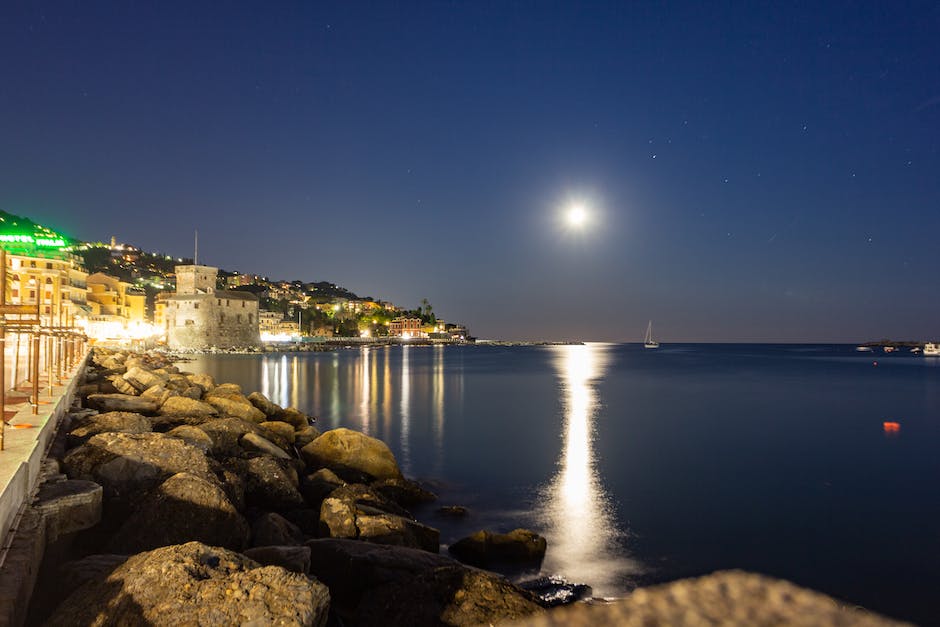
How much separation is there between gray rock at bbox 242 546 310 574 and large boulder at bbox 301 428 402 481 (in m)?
7.82

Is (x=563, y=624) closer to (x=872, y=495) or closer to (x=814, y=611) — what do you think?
(x=814, y=611)

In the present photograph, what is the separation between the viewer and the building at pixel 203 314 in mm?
100250

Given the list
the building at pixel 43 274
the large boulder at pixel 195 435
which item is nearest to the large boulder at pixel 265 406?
the building at pixel 43 274

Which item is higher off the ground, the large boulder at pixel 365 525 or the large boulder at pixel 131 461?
the large boulder at pixel 131 461

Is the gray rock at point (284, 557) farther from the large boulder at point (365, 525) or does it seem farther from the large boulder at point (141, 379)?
the large boulder at point (141, 379)

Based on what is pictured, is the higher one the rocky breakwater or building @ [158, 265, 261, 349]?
building @ [158, 265, 261, 349]

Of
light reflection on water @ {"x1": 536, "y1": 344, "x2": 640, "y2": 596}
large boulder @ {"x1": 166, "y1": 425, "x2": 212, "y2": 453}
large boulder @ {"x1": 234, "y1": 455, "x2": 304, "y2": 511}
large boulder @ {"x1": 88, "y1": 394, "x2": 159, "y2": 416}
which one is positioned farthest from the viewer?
large boulder @ {"x1": 88, "y1": 394, "x2": 159, "y2": 416}

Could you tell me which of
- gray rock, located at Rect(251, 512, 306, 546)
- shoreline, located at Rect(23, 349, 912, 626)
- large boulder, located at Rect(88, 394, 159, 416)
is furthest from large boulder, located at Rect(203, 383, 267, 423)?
gray rock, located at Rect(251, 512, 306, 546)

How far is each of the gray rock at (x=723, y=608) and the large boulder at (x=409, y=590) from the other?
12.6 feet

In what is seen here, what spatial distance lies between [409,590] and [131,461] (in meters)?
4.66

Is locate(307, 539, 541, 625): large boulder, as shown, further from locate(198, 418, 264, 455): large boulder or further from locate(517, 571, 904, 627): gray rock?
locate(198, 418, 264, 455): large boulder

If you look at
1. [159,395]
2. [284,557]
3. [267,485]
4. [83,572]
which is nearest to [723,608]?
[284,557]

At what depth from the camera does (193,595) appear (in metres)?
3.92

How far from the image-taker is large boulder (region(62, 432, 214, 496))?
7.49 metres
